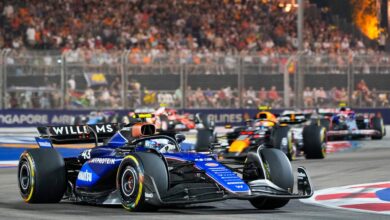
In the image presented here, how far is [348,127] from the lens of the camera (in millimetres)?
28188

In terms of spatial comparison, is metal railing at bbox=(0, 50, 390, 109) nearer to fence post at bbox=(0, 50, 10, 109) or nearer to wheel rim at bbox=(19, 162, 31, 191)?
fence post at bbox=(0, 50, 10, 109)

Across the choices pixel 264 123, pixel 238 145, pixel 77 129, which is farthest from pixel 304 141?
pixel 77 129

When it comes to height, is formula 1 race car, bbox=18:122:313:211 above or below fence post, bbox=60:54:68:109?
below

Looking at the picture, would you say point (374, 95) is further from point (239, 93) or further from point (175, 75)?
point (175, 75)

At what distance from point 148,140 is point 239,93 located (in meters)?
22.8

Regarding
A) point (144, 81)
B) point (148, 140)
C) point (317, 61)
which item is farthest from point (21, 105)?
point (148, 140)

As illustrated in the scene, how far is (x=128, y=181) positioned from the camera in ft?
35.8

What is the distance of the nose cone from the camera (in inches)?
776

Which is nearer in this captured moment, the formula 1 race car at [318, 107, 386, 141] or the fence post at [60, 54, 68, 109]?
the formula 1 race car at [318, 107, 386, 141]

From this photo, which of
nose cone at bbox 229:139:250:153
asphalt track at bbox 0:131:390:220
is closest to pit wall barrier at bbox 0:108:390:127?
nose cone at bbox 229:139:250:153

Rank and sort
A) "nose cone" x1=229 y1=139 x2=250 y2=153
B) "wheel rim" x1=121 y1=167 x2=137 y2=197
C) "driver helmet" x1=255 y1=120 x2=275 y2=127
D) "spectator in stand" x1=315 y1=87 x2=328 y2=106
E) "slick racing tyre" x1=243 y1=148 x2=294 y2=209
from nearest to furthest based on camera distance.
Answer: "wheel rim" x1=121 y1=167 x2=137 y2=197
"slick racing tyre" x1=243 y1=148 x2=294 y2=209
"nose cone" x1=229 y1=139 x2=250 y2=153
"driver helmet" x1=255 y1=120 x2=275 y2=127
"spectator in stand" x1=315 y1=87 x2=328 y2=106

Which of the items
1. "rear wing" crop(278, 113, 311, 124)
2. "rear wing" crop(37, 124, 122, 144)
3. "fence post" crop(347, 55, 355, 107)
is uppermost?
"fence post" crop(347, 55, 355, 107)

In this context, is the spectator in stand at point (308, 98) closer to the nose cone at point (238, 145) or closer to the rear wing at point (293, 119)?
the rear wing at point (293, 119)

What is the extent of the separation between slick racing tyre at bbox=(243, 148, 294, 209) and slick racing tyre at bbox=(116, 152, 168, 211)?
1.25 metres
